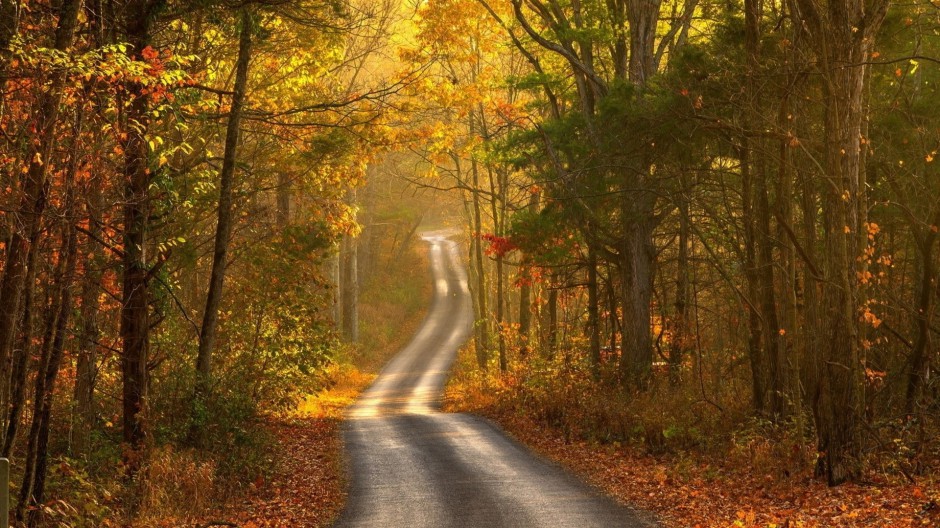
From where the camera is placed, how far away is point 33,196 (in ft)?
28.3

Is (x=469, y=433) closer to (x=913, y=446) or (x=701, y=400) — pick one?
(x=701, y=400)

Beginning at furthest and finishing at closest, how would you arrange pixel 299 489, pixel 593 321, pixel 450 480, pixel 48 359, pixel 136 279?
pixel 593 321
pixel 450 480
pixel 299 489
pixel 136 279
pixel 48 359

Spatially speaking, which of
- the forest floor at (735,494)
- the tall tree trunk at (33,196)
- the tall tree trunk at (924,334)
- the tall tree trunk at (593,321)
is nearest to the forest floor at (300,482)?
the tall tree trunk at (33,196)

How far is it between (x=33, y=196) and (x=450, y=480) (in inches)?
325

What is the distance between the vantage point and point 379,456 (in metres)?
17.6

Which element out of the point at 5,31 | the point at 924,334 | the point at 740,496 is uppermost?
the point at 5,31

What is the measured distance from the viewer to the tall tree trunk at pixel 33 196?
8.45m

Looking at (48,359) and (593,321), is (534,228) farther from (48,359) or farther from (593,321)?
(48,359)

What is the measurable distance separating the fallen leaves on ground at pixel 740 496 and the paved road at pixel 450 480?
59cm

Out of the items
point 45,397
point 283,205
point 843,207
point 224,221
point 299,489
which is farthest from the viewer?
point 283,205

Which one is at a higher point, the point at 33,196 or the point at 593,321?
the point at 33,196

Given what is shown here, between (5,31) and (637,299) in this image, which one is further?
(637,299)

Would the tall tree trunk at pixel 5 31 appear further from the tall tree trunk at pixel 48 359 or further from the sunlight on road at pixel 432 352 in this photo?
the sunlight on road at pixel 432 352

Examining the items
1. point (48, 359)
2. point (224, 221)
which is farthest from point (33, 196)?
point (224, 221)
